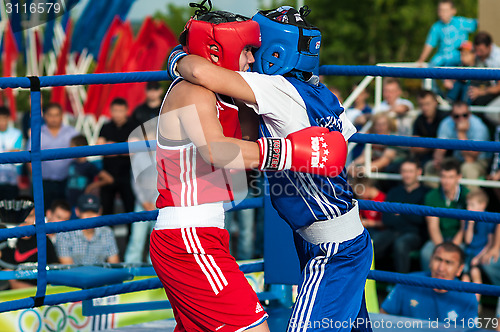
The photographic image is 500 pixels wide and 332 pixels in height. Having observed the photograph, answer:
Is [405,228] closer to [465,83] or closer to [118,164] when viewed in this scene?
[465,83]

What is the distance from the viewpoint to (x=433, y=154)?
6.20m

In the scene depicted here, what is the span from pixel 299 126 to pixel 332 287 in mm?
599

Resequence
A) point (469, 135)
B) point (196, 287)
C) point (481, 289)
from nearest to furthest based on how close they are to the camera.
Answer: point (196, 287), point (481, 289), point (469, 135)

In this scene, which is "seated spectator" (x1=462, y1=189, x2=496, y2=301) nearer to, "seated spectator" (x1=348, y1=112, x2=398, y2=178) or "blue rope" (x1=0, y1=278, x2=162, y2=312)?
"seated spectator" (x1=348, y1=112, x2=398, y2=178)

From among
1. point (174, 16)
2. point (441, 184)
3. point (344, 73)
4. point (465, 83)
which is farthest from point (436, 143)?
point (174, 16)

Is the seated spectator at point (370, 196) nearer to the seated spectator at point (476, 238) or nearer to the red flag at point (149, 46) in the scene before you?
the seated spectator at point (476, 238)

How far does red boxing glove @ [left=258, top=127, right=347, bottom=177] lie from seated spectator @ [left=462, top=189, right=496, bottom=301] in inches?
131

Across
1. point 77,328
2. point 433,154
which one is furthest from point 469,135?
point 77,328

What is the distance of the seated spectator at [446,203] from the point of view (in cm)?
537

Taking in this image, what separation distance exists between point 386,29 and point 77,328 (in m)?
26.3

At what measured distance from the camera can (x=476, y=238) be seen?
530cm

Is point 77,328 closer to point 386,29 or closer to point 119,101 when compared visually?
point 119,101

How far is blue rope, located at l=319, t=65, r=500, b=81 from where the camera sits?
2.95m

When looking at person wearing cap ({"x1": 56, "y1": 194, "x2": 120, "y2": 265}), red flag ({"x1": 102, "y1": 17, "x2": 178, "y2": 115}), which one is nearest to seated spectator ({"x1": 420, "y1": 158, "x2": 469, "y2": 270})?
person wearing cap ({"x1": 56, "y1": 194, "x2": 120, "y2": 265})
